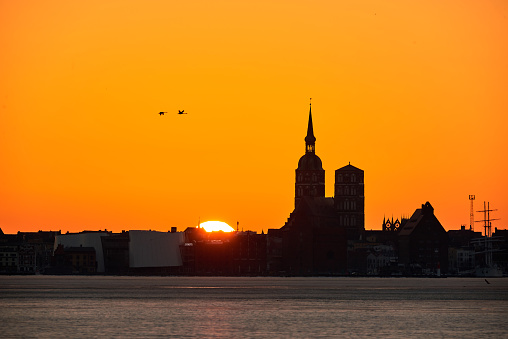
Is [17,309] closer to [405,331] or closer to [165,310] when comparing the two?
[165,310]

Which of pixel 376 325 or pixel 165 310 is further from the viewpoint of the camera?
pixel 165 310

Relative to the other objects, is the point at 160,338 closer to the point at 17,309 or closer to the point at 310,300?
the point at 17,309

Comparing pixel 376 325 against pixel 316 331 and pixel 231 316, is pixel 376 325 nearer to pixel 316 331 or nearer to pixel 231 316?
pixel 316 331

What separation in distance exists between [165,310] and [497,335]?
42.9m

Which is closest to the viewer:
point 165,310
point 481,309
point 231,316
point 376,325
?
point 376,325

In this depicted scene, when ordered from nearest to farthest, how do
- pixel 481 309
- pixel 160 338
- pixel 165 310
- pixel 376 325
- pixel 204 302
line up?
pixel 160 338
pixel 376 325
pixel 165 310
pixel 481 309
pixel 204 302

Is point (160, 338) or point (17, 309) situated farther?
point (17, 309)

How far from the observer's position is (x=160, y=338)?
8762cm

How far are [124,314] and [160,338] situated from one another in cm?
2981

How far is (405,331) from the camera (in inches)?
3782

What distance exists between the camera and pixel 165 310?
408 feet

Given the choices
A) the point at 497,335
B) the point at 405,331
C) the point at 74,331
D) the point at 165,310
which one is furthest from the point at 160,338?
the point at 165,310

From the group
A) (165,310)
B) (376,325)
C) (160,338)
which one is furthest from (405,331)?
(165,310)

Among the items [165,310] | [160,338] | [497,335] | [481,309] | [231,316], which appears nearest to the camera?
[160,338]
